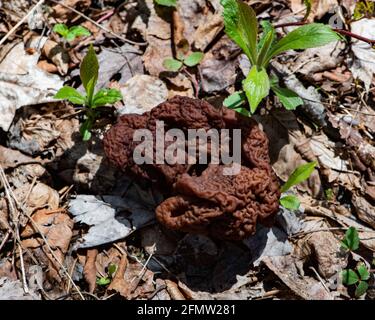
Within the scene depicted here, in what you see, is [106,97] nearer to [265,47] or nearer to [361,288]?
[265,47]

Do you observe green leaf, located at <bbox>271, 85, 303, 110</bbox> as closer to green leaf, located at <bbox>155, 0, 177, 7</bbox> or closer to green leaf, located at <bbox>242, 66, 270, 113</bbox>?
green leaf, located at <bbox>242, 66, 270, 113</bbox>

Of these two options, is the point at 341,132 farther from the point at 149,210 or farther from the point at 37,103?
the point at 37,103

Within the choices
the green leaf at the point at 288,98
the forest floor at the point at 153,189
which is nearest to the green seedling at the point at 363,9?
the forest floor at the point at 153,189

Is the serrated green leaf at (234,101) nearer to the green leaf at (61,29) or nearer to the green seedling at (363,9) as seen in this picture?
the green seedling at (363,9)

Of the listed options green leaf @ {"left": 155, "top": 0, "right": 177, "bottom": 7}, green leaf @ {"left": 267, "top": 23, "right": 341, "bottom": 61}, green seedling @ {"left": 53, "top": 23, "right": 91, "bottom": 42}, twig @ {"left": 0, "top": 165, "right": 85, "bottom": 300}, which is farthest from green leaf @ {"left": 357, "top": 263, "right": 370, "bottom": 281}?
green seedling @ {"left": 53, "top": 23, "right": 91, "bottom": 42}
